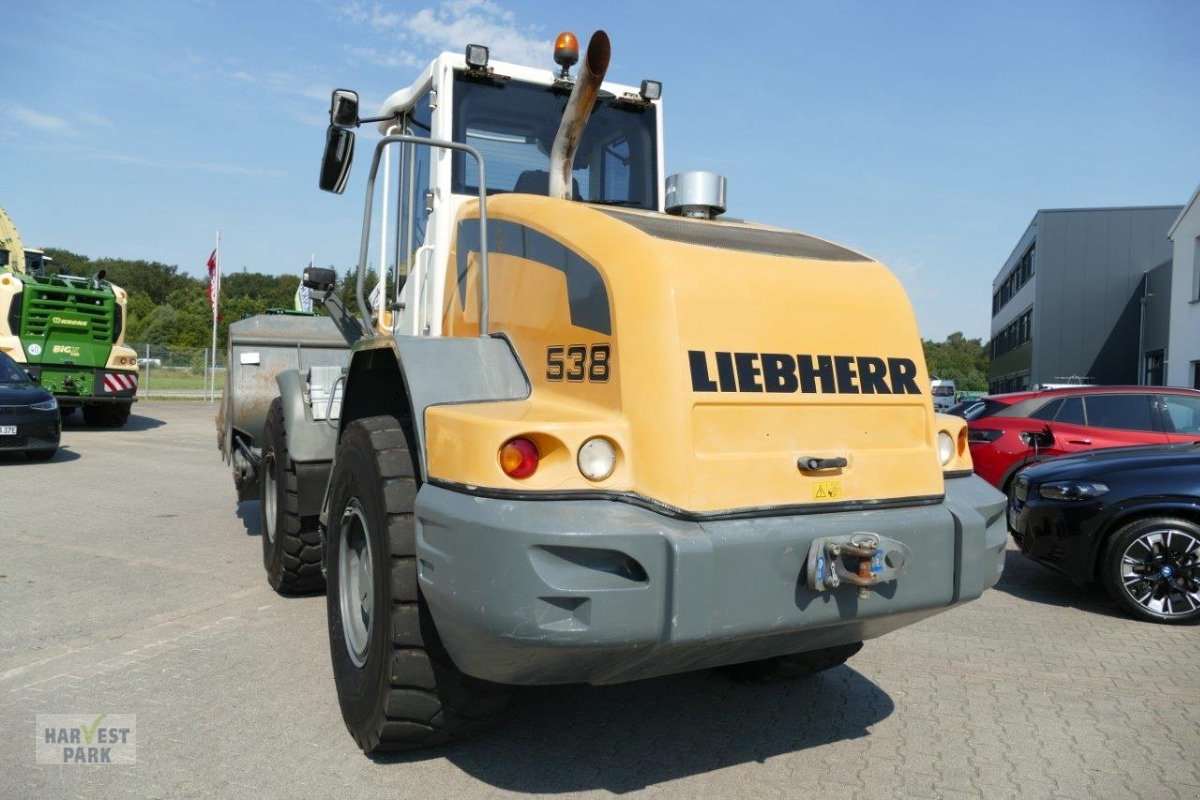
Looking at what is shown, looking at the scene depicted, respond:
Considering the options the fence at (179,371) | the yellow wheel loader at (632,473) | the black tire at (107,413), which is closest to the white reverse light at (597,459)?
the yellow wheel loader at (632,473)

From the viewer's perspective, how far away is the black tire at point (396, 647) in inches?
129

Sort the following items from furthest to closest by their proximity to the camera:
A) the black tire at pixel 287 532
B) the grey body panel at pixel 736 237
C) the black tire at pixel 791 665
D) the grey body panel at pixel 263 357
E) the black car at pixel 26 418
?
the black car at pixel 26 418, the grey body panel at pixel 263 357, the black tire at pixel 287 532, the black tire at pixel 791 665, the grey body panel at pixel 736 237

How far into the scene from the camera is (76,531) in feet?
26.6

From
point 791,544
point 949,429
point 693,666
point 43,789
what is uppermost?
point 949,429

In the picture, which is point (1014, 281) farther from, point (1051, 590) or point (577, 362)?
point (577, 362)

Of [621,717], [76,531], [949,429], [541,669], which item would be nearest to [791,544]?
[541,669]

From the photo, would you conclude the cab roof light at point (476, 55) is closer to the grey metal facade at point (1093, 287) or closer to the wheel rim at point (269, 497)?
the wheel rim at point (269, 497)

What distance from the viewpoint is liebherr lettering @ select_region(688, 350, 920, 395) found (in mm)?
3090

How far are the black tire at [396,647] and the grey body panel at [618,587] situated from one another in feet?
0.85

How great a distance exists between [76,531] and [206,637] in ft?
12.6

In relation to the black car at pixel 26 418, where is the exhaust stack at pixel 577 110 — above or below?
above

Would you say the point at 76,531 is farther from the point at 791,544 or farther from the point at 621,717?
the point at 791,544

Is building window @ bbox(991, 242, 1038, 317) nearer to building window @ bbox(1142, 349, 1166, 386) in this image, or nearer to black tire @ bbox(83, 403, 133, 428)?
building window @ bbox(1142, 349, 1166, 386)

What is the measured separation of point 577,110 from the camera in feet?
12.9
